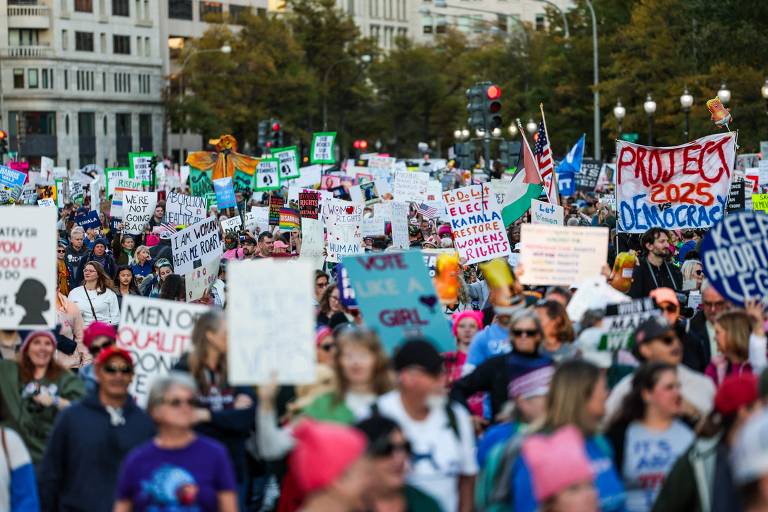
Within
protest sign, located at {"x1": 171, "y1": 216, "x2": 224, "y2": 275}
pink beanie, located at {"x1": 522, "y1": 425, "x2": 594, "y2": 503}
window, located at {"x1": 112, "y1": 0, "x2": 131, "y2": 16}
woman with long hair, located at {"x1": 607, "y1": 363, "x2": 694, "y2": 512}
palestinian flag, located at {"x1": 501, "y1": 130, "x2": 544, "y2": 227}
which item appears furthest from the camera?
window, located at {"x1": 112, "y1": 0, "x2": 131, "y2": 16}

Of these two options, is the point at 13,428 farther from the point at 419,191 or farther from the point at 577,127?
the point at 577,127

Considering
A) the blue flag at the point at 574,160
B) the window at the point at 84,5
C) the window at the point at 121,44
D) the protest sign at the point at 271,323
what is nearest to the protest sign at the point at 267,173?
the blue flag at the point at 574,160

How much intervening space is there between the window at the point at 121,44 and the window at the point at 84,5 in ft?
8.39

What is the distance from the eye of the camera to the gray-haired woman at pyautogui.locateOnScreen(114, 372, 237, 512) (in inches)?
305

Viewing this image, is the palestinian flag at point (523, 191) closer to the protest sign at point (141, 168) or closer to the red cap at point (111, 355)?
the red cap at point (111, 355)

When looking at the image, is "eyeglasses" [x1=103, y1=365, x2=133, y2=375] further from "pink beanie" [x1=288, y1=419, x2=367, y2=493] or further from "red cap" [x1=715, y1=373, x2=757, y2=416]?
"red cap" [x1=715, y1=373, x2=757, y2=416]

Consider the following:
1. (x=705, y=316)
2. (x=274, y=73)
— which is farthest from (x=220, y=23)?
(x=705, y=316)

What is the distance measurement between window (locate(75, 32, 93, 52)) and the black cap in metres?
103

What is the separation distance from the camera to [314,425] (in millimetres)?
6695

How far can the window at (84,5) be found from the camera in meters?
109

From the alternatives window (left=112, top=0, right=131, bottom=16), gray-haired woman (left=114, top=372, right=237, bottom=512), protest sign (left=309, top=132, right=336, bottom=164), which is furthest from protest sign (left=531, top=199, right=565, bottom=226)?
window (left=112, top=0, right=131, bottom=16)

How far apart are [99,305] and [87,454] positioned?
7.68m

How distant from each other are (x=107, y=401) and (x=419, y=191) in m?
21.9

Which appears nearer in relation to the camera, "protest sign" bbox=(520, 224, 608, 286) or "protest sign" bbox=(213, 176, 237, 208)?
"protest sign" bbox=(520, 224, 608, 286)
